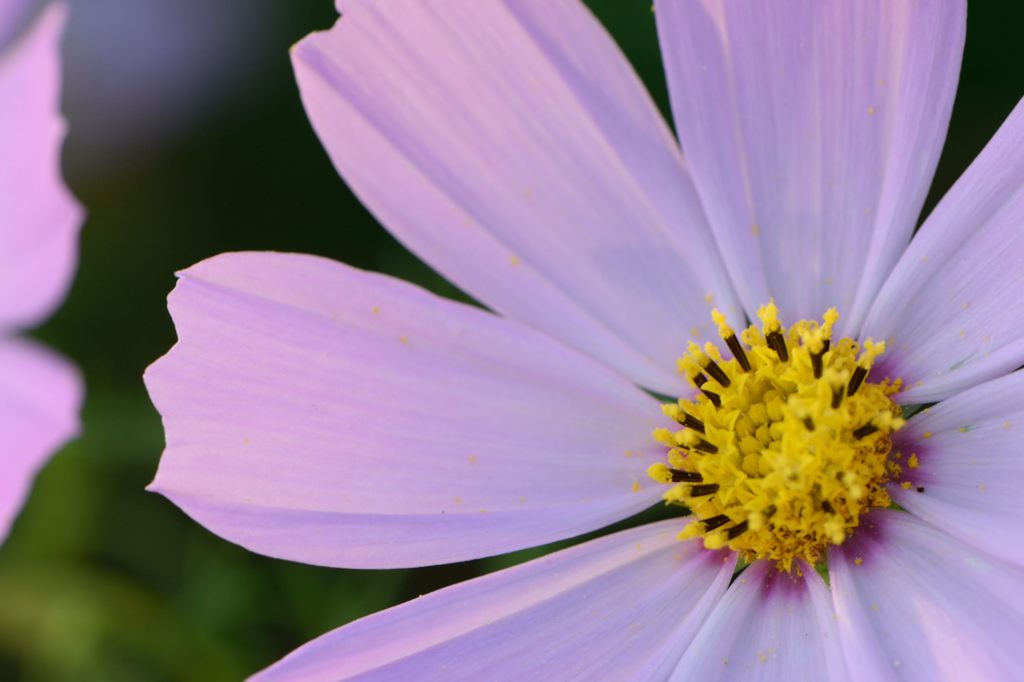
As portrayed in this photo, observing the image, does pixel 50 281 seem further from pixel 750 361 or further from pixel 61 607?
pixel 750 361

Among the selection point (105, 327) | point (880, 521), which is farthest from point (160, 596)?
→ point (880, 521)

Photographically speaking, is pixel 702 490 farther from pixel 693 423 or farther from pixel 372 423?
pixel 372 423

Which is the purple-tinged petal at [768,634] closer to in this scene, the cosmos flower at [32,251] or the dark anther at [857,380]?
the dark anther at [857,380]

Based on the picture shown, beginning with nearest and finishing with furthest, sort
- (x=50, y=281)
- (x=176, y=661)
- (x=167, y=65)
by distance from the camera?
(x=50, y=281) → (x=176, y=661) → (x=167, y=65)

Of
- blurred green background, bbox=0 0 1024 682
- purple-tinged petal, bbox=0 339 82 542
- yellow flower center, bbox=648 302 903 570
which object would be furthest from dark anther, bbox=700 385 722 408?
purple-tinged petal, bbox=0 339 82 542

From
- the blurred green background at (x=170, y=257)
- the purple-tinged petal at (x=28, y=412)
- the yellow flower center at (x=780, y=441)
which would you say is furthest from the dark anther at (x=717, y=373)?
the purple-tinged petal at (x=28, y=412)

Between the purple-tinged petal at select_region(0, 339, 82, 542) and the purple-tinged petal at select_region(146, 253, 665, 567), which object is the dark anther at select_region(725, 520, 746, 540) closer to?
the purple-tinged petal at select_region(146, 253, 665, 567)
